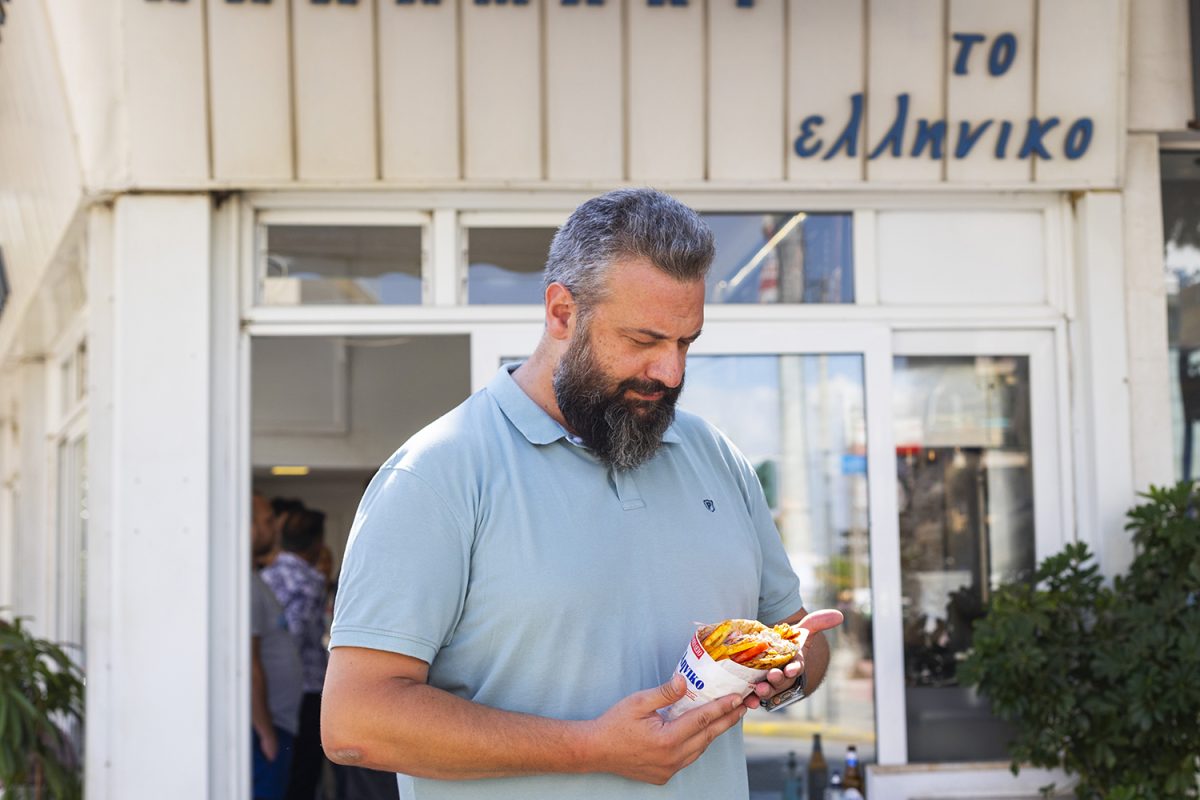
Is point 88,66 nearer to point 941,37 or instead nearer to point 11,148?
point 11,148

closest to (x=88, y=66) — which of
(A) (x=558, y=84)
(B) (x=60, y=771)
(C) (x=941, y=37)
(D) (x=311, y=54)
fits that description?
(D) (x=311, y=54)

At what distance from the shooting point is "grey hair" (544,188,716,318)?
213cm

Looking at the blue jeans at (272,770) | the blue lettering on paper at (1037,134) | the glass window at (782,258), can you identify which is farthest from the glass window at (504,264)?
the blue jeans at (272,770)

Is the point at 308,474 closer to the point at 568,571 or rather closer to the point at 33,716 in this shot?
the point at 33,716

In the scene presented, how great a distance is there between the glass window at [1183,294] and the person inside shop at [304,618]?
396 centimetres

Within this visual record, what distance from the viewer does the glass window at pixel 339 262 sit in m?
5.06

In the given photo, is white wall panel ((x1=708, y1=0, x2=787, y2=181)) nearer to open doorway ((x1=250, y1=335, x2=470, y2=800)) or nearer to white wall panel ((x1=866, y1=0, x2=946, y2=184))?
white wall panel ((x1=866, y1=0, x2=946, y2=184))

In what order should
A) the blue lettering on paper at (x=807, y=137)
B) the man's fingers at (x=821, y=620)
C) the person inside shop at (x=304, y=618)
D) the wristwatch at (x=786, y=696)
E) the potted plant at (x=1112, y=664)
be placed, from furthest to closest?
1. the person inside shop at (x=304, y=618)
2. the blue lettering on paper at (x=807, y=137)
3. the potted plant at (x=1112, y=664)
4. the man's fingers at (x=821, y=620)
5. the wristwatch at (x=786, y=696)

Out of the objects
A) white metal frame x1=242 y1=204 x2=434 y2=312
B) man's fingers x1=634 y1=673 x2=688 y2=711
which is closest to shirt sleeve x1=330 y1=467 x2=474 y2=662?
man's fingers x1=634 y1=673 x2=688 y2=711

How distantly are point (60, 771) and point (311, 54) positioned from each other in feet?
9.72

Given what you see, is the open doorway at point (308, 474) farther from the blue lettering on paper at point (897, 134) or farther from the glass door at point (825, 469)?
the blue lettering on paper at point (897, 134)

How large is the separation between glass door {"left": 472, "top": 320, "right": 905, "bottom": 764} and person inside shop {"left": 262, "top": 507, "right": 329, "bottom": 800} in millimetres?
2398

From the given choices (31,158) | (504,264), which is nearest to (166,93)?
(504,264)

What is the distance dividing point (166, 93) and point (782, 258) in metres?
2.32
